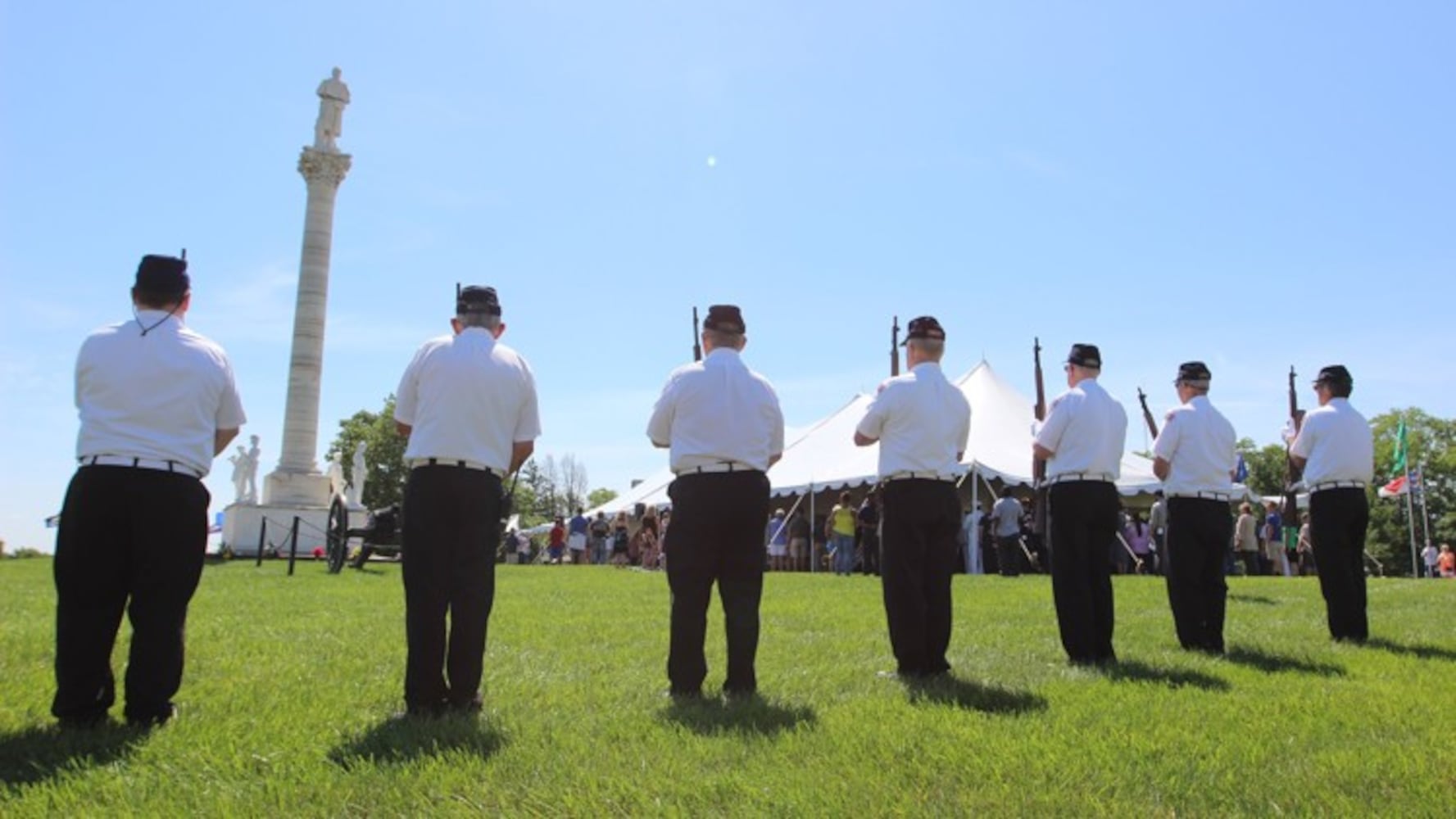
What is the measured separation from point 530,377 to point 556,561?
31184 mm

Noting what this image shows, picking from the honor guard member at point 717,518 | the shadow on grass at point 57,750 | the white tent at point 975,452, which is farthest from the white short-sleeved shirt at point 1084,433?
the white tent at point 975,452

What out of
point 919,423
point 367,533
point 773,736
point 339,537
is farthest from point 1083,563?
point 339,537

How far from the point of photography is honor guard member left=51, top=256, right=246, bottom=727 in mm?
4051

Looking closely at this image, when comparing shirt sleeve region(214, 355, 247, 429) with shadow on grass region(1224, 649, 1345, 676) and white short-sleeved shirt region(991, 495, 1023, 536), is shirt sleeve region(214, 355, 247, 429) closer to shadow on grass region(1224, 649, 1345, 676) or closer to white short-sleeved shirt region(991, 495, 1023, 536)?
shadow on grass region(1224, 649, 1345, 676)

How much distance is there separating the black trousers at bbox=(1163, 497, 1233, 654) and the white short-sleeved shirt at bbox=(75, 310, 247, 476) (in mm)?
5584

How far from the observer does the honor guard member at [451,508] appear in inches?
176

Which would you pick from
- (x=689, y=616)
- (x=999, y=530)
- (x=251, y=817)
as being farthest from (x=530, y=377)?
(x=999, y=530)

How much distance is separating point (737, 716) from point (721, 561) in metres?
0.97

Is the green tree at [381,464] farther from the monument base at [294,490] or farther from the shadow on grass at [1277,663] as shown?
the shadow on grass at [1277,663]

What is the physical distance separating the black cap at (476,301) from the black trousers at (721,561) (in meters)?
1.20

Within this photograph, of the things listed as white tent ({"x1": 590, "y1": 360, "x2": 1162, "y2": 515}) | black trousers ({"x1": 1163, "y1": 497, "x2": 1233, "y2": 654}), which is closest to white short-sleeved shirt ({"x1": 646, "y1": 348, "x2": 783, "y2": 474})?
black trousers ({"x1": 1163, "y1": 497, "x2": 1233, "y2": 654})

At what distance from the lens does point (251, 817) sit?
2.87 m

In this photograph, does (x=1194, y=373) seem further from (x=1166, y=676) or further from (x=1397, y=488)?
(x=1397, y=488)

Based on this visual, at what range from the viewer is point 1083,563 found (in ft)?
20.9
